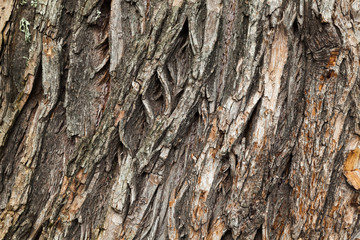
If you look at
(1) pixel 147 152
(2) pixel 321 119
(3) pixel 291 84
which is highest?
(3) pixel 291 84

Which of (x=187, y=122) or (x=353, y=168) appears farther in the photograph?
(x=187, y=122)

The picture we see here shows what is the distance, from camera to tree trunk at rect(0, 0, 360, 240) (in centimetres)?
222

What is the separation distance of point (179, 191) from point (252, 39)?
105 cm

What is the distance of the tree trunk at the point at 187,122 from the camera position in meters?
2.22

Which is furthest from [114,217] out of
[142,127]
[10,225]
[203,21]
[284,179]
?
[203,21]

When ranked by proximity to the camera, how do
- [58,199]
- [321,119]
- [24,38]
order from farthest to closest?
[24,38] → [58,199] → [321,119]

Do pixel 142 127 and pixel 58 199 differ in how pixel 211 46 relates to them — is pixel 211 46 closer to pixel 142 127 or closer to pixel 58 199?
pixel 142 127

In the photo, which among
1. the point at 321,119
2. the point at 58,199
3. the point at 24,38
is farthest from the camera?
the point at 24,38

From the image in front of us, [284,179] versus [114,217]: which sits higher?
[284,179]

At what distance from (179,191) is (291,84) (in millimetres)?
976

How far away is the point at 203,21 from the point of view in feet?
7.74

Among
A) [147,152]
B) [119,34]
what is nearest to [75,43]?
[119,34]

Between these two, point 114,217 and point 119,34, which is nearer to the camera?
point 114,217

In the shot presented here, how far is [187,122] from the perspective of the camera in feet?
7.64
